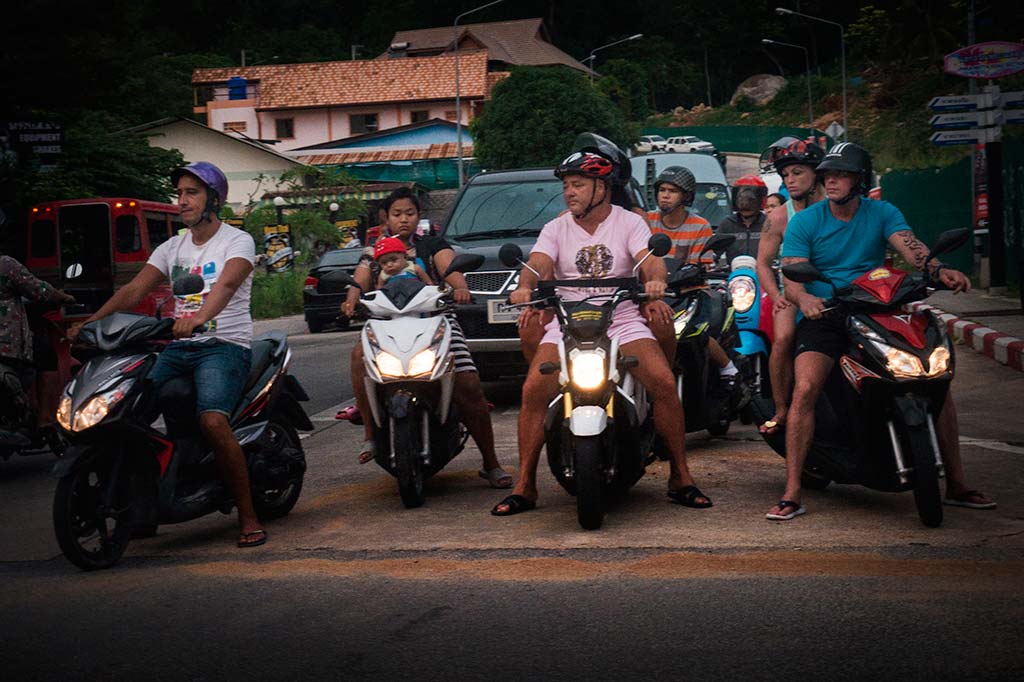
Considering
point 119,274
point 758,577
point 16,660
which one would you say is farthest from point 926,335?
point 119,274

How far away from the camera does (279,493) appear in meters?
7.18

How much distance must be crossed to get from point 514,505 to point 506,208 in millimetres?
6473

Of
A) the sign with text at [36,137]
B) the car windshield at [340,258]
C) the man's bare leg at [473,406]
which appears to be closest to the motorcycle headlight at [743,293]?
the man's bare leg at [473,406]

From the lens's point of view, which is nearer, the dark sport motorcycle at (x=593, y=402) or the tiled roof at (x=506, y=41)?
the dark sport motorcycle at (x=593, y=402)

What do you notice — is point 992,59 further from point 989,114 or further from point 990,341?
point 990,341

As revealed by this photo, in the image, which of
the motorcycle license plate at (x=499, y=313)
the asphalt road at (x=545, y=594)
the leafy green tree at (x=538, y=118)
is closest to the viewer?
the asphalt road at (x=545, y=594)

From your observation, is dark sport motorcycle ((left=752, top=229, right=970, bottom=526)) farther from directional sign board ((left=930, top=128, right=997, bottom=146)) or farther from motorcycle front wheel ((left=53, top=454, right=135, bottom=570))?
directional sign board ((left=930, top=128, right=997, bottom=146))

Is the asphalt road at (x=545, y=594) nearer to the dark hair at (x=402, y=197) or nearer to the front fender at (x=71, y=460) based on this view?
the front fender at (x=71, y=460)

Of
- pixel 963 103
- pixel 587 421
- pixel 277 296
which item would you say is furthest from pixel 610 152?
pixel 277 296

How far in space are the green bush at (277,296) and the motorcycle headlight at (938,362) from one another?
25320mm

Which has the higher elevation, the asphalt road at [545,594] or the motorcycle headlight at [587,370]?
the motorcycle headlight at [587,370]

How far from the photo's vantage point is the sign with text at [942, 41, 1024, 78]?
2003 centimetres

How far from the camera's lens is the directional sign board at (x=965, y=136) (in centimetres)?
2030

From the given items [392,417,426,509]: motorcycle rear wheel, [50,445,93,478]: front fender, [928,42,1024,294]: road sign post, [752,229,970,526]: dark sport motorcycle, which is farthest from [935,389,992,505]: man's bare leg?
[928,42,1024,294]: road sign post
